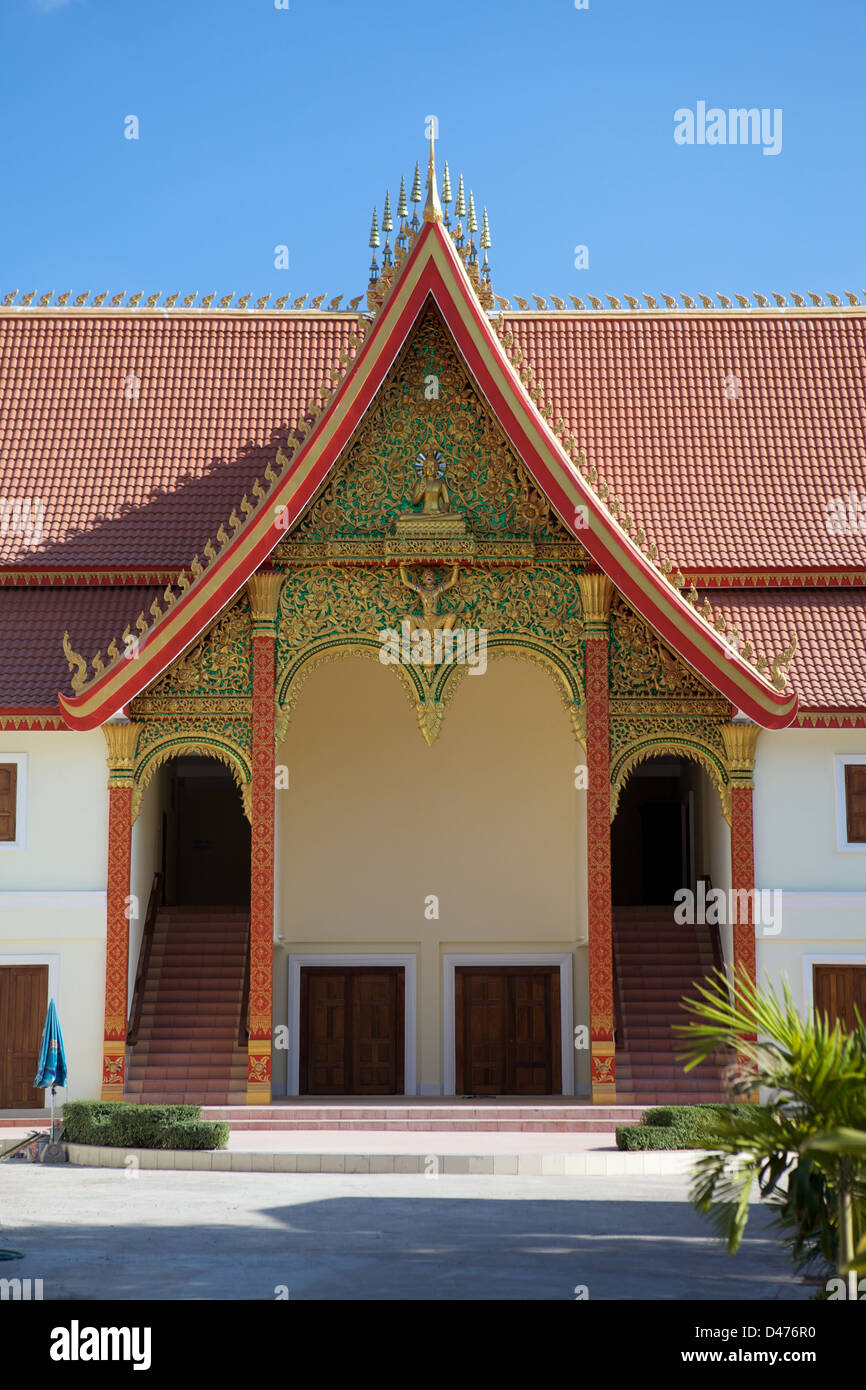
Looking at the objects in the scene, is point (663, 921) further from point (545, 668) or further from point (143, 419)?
point (143, 419)

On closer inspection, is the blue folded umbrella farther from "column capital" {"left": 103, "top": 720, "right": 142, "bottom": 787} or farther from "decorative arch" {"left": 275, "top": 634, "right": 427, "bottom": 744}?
→ "decorative arch" {"left": 275, "top": 634, "right": 427, "bottom": 744}

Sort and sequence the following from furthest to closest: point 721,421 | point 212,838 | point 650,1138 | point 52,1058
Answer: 1. point 212,838
2. point 721,421
3. point 52,1058
4. point 650,1138

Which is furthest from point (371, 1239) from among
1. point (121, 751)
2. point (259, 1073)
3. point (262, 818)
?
point (121, 751)

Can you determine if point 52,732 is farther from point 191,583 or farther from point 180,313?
point 180,313

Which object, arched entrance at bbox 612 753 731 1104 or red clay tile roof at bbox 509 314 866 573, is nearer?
arched entrance at bbox 612 753 731 1104

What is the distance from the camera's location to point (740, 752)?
61.5ft

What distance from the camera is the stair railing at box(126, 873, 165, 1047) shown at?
19328mm

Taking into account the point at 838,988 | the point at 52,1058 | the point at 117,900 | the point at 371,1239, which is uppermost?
the point at 117,900

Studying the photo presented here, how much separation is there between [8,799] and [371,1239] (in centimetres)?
917

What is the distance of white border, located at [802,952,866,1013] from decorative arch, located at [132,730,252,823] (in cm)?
657

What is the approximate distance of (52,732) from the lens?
18984 mm

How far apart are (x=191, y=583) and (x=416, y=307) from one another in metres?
4.05

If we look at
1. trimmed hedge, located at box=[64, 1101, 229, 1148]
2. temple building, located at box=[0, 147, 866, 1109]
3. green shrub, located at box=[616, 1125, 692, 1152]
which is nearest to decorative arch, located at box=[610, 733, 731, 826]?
temple building, located at box=[0, 147, 866, 1109]
